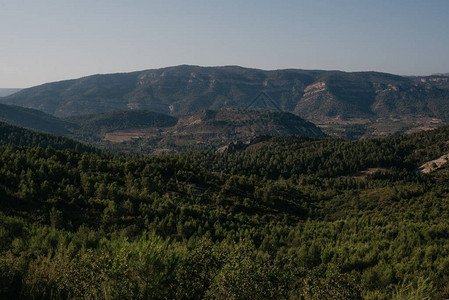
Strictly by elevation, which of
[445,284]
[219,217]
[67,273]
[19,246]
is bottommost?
[219,217]

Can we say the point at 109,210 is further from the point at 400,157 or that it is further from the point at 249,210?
the point at 400,157

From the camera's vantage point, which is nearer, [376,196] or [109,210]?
[109,210]

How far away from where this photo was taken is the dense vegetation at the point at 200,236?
15.8m

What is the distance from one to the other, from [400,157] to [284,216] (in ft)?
422

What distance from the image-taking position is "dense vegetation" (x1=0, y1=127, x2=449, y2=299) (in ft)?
51.7

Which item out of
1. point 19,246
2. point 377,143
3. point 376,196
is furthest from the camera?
point 377,143

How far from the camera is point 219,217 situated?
172 ft

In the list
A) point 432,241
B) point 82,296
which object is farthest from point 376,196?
point 82,296

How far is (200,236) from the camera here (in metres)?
41.0

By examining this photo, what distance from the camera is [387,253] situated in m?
32.8

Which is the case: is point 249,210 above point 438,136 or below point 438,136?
below

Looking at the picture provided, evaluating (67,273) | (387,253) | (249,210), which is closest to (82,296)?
(67,273)

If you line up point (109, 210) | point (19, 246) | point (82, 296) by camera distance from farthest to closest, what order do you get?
1. point (109, 210)
2. point (19, 246)
3. point (82, 296)

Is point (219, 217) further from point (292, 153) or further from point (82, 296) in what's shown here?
point (292, 153)
